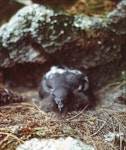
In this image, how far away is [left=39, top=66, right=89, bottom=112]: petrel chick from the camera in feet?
7.61

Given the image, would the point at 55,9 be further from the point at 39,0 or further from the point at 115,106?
the point at 115,106

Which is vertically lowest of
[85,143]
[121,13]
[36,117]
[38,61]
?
[85,143]

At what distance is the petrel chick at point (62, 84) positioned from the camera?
7.61ft

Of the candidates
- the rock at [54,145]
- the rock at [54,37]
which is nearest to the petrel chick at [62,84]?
the rock at [54,37]

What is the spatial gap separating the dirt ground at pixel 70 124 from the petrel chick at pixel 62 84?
0.32ft

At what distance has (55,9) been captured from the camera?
2.70 metres

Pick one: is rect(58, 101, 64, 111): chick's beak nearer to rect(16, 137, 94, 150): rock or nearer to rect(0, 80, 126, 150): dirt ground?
rect(0, 80, 126, 150): dirt ground

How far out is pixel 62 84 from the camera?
8.03 feet

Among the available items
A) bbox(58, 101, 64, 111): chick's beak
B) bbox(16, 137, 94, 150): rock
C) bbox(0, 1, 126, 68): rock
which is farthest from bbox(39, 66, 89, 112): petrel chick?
bbox(16, 137, 94, 150): rock

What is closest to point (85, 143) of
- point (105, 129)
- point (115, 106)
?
point (105, 129)

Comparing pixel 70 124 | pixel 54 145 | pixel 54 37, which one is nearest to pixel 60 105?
pixel 70 124

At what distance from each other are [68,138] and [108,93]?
0.77m

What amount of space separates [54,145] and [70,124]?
0.93 ft

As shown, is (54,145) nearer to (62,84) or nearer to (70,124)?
(70,124)
